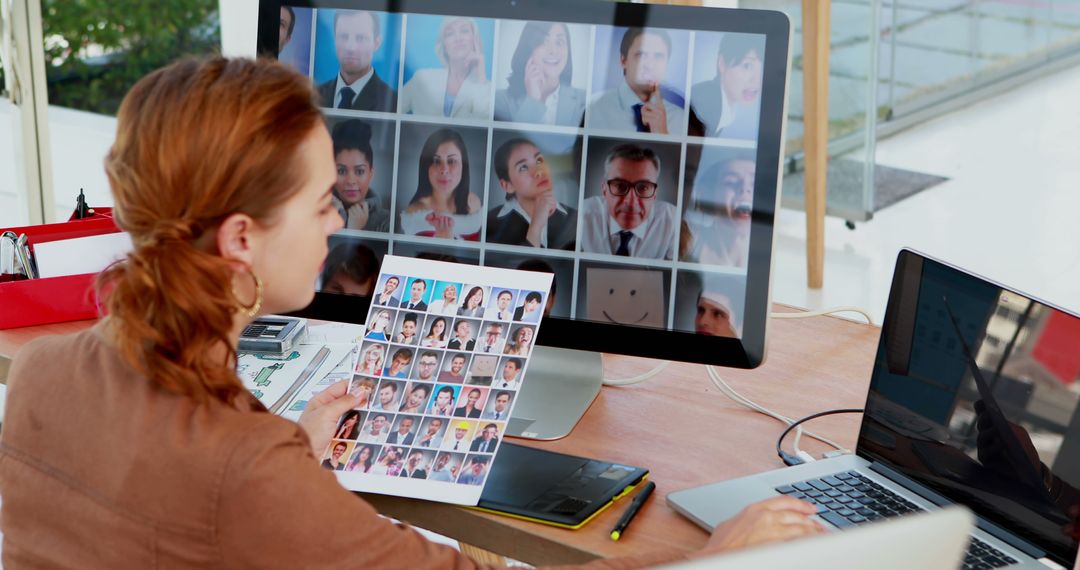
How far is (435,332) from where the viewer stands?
1.32 m

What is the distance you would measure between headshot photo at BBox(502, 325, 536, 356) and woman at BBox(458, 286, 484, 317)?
0.05 m

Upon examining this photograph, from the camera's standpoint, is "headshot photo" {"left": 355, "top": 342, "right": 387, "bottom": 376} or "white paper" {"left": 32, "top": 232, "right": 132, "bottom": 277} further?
"white paper" {"left": 32, "top": 232, "right": 132, "bottom": 277}

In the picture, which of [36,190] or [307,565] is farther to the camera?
[36,190]

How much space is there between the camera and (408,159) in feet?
4.65

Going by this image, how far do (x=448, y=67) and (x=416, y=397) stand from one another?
416 mm

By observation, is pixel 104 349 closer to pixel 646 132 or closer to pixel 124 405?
pixel 124 405

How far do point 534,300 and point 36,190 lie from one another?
2.87 metres

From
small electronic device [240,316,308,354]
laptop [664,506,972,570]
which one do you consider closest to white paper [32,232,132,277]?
small electronic device [240,316,308,354]

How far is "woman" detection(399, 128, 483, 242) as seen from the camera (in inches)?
55.3

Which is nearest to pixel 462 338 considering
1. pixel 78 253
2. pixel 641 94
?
pixel 641 94

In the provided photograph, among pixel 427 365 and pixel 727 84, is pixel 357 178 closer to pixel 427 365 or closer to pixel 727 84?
pixel 427 365

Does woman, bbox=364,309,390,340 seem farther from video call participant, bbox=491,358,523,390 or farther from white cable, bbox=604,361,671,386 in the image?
white cable, bbox=604,361,671,386

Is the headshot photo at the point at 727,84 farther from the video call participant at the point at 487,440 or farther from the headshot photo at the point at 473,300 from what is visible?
the video call participant at the point at 487,440

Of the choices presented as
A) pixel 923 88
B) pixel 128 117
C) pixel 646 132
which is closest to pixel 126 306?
pixel 128 117
